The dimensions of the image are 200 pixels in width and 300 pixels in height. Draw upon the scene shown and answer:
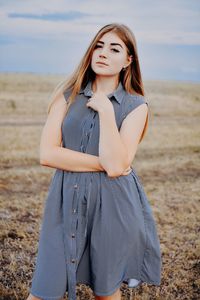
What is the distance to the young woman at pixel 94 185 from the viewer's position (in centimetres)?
198

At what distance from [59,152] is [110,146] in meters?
0.26

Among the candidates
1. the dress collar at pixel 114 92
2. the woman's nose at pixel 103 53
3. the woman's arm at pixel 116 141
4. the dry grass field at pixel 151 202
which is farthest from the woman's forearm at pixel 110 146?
the dry grass field at pixel 151 202

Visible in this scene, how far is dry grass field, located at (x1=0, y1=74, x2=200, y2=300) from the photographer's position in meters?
3.49

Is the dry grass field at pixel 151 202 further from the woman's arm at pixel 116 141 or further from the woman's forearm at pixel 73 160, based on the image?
the woman's arm at pixel 116 141

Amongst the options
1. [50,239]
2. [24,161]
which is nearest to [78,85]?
[50,239]

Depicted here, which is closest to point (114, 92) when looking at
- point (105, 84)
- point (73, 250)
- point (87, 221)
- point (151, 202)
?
point (105, 84)

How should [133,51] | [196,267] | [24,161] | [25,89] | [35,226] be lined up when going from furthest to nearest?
[25,89], [24,161], [35,226], [196,267], [133,51]

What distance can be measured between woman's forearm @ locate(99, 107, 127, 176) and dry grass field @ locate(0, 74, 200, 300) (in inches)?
65.7

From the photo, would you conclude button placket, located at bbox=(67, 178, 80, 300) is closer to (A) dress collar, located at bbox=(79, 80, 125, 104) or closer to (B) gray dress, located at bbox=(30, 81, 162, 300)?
(B) gray dress, located at bbox=(30, 81, 162, 300)

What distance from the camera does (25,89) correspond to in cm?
2686

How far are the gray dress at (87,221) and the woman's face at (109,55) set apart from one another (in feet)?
0.36

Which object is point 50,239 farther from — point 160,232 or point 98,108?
point 160,232

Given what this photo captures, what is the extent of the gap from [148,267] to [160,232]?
106 inches

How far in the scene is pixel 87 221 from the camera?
6.55 ft
